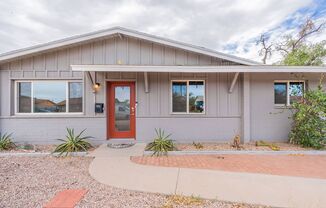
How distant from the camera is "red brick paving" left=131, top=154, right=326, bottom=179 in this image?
13.8 ft

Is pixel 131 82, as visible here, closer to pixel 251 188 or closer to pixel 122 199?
pixel 122 199

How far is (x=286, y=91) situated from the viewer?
280 inches

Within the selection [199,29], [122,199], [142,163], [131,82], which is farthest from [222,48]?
[122,199]

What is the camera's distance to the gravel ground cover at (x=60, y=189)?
2781 mm

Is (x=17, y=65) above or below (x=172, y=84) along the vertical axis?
above

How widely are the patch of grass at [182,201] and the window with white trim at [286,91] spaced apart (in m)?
6.04

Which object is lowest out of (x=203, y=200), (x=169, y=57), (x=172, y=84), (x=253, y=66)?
(x=203, y=200)

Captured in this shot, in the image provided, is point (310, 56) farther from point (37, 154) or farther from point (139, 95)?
point (37, 154)

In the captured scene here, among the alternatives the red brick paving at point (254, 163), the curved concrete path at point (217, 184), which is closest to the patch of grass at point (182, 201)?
the curved concrete path at point (217, 184)

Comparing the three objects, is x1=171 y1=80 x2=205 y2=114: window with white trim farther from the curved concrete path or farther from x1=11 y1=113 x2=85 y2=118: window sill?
x1=11 y1=113 x2=85 y2=118: window sill

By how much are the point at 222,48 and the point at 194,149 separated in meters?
15.4

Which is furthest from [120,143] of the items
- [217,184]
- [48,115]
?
[217,184]

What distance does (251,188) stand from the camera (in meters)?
3.27

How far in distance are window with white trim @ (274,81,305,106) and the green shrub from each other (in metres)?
0.77
